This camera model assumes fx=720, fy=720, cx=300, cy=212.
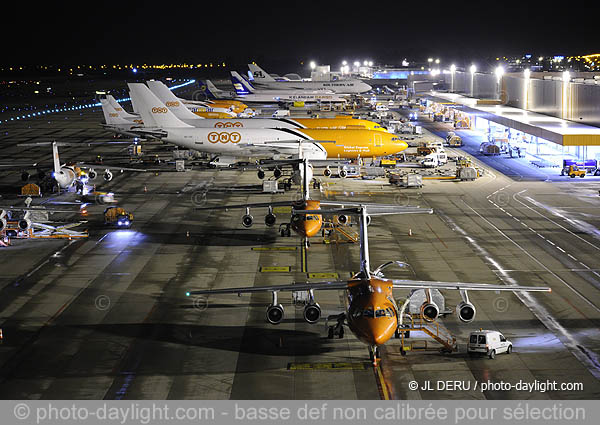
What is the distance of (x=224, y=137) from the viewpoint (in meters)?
89.9

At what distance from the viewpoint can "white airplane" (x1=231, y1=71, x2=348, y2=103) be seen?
19150 cm

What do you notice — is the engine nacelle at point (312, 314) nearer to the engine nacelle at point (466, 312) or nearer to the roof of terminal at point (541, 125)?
the engine nacelle at point (466, 312)

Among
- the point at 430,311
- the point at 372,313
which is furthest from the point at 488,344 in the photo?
the point at 372,313

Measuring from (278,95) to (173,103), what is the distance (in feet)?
313

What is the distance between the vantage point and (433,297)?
37.3 meters

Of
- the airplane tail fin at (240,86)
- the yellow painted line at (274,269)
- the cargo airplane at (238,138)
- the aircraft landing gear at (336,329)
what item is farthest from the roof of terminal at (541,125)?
the airplane tail fin at (240,86)

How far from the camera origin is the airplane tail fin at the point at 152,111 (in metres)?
89.4

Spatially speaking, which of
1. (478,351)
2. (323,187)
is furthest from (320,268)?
(323,187)

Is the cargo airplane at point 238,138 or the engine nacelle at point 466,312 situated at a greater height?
the cargo airplane at point 238,138

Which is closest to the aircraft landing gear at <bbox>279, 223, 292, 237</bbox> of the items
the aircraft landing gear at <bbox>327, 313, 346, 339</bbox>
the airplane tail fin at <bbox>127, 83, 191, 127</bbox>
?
the aircraft landing gear at <bbox>327, 313, 346, 339</bbox>

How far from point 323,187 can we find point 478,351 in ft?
162

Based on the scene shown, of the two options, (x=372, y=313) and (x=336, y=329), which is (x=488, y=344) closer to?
(x=372, y=313)

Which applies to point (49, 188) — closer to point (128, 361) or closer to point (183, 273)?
point (183, 273)

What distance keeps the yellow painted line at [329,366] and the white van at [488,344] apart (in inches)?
206
